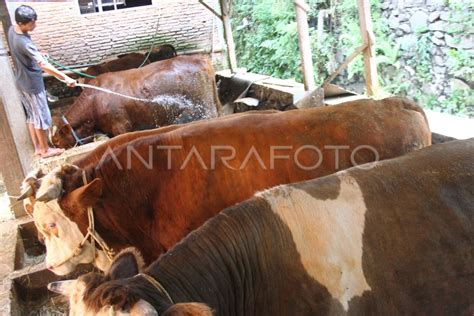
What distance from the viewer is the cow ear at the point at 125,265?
1.73 metres

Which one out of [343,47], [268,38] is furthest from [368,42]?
[268,38]

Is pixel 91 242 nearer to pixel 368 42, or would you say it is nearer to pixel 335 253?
pixel 335 253

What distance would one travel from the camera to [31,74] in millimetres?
5320

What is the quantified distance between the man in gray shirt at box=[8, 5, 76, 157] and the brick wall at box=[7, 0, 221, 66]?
483cm

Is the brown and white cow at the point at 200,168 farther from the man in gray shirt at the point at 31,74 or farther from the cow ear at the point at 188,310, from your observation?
the man in gray shirt at the point at 31,74

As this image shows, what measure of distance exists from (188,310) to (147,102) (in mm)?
6245

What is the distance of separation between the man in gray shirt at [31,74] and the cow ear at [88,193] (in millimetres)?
2642

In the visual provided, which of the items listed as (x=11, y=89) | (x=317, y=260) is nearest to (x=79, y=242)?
(x=317, y=260)

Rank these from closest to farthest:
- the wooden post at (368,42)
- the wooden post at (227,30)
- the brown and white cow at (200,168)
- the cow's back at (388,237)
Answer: the cow's back at (388,237) → the brown and white cow at (200,168) → the wooden post at (368,42) → the wooden post at (227,30)

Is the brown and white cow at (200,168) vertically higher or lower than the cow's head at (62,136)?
higher

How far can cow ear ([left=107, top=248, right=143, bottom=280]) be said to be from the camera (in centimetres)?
173

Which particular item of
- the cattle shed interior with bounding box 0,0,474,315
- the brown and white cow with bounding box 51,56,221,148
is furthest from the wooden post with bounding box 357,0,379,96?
the brown and white cow with bounding box 51,56,221,148

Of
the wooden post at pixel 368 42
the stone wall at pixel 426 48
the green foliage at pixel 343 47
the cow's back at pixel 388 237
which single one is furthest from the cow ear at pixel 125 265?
the green foliage at pixel 343 47

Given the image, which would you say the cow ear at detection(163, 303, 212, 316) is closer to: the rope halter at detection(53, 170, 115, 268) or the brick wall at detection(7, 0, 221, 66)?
the rope halter at detection(53, 170, 115, 268)
